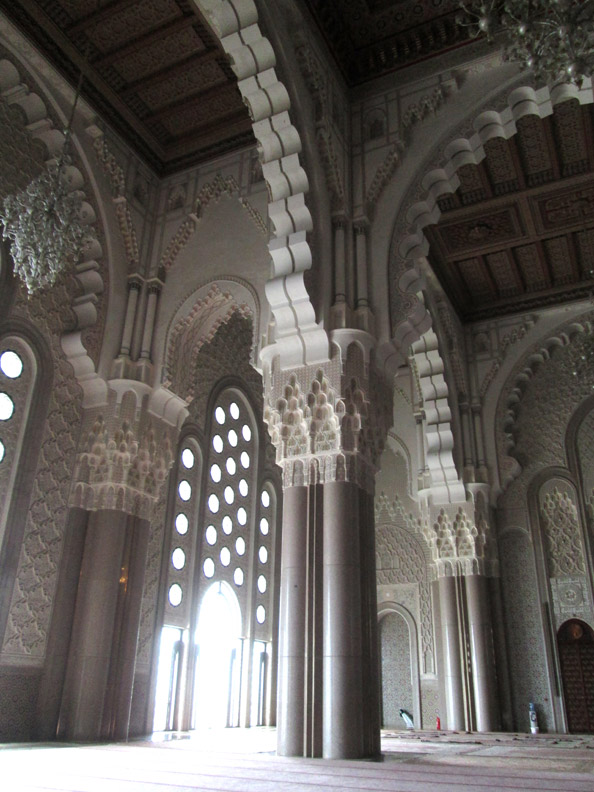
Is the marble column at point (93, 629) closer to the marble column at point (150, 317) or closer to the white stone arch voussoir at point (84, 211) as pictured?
the white stone arch voussoir at point (84, 211)

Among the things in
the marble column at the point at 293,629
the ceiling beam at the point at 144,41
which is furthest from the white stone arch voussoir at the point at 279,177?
the marble column at the point at 293,629

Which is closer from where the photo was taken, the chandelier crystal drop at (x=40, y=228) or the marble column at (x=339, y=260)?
the chandelier crystal drop at (x=40, y=228)

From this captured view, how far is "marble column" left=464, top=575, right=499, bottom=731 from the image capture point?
10367mm

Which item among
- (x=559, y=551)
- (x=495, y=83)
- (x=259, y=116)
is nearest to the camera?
(x=259, y=116)

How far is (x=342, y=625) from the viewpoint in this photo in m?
5.64

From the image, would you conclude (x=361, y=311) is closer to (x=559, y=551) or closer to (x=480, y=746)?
(x=480, y=746)

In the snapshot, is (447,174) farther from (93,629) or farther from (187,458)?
(93,629)

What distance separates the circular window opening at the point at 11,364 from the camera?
284 inches

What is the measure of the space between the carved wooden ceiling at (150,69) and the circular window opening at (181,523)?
195 inches

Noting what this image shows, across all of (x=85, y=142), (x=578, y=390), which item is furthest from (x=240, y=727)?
(x=85, y=142)

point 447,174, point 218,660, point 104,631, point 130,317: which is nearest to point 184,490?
point 218,660

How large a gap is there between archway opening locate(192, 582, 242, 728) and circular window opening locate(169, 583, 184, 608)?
1.86 ft

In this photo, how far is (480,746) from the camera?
7043 millimetres

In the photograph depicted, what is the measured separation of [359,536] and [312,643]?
99 centimetres
